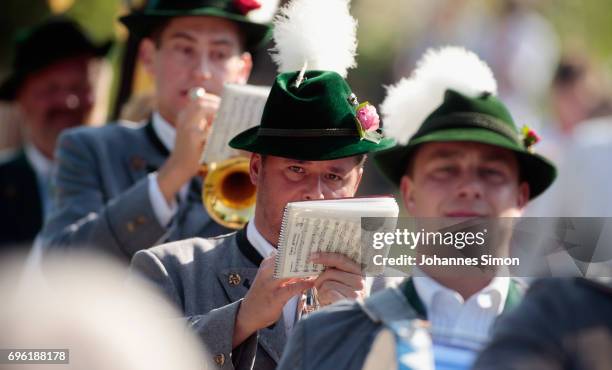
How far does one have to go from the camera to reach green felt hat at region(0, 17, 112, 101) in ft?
26.7

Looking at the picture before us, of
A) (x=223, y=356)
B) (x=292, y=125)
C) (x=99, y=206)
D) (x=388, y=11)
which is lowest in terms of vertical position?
(x=388, y=11)

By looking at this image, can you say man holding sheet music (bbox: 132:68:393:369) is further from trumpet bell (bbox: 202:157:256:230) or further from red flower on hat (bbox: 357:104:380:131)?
trumpet bell (bbox: 202:157:256:230)

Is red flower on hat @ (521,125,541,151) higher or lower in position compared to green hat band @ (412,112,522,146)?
lower

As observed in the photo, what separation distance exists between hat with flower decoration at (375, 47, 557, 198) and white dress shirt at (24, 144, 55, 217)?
2527 mm

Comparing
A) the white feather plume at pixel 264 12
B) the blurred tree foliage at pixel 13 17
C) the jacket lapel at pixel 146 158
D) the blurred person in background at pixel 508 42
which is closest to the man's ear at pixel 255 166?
the jacket lapel at pixel 146 158

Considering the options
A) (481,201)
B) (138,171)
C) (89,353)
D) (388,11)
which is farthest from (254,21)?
(388,11)

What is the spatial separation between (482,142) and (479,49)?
22.7ft

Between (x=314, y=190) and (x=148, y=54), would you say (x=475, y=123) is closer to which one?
(x=314, y=190)

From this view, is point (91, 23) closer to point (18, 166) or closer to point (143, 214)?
point (18, 166)

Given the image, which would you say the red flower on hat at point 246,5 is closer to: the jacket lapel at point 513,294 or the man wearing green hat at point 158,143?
the man wearing green hat at point 158,143

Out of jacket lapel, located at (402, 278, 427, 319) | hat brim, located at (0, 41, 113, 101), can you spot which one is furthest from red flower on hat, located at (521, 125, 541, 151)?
hat brim, located at (0, 41, 113, 101)

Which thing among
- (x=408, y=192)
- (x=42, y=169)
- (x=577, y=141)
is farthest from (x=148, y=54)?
(x=577, y=141)

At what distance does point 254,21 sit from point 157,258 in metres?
1.92

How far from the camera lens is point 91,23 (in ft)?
36.4
